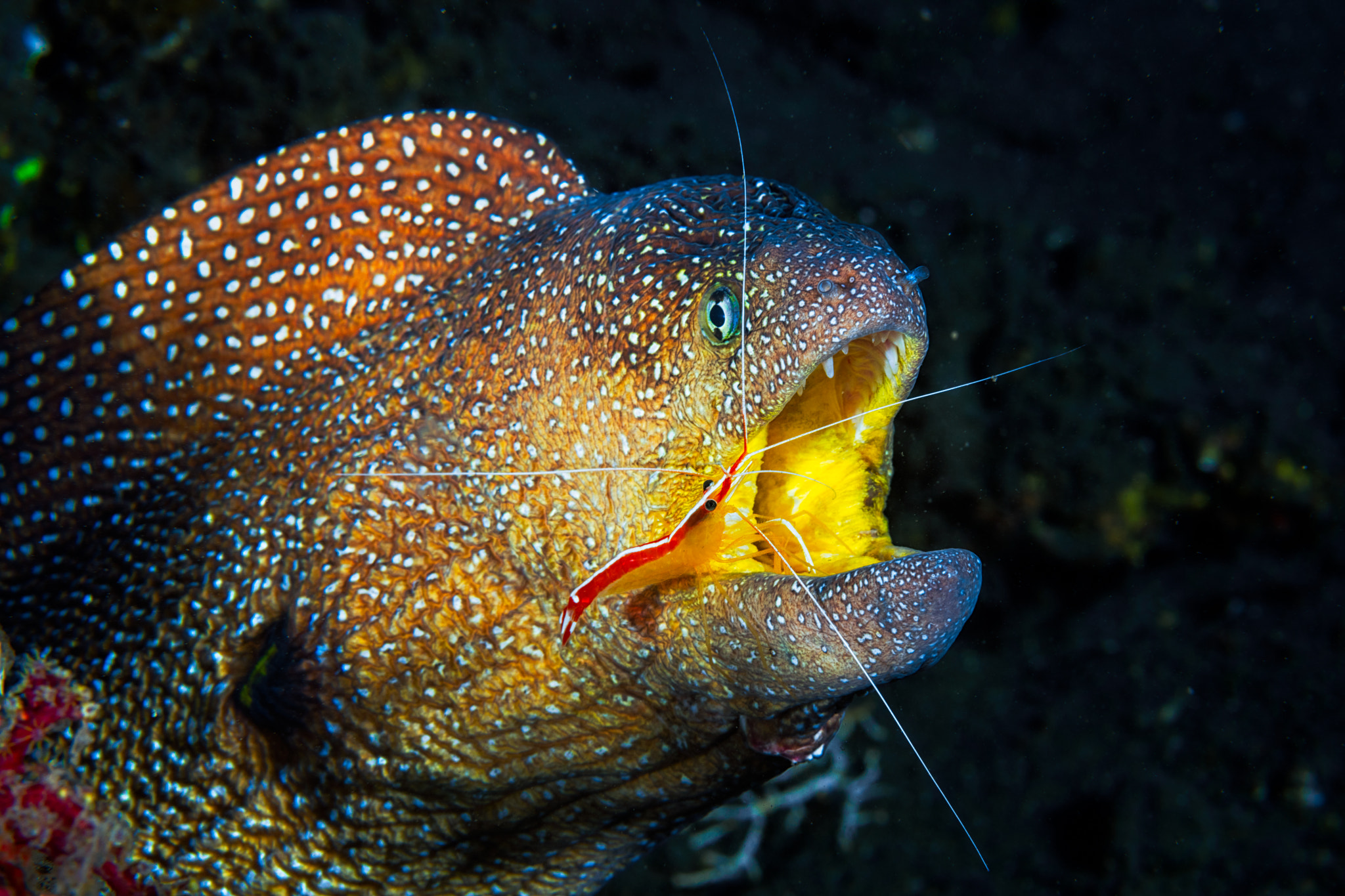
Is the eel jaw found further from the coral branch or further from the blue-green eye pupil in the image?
the coral branch

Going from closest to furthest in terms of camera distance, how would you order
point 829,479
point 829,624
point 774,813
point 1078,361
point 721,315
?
point 829,624 < point 721,315 < point 829,479 < point 1078,361 < point 774,813

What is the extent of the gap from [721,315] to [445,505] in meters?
0.88

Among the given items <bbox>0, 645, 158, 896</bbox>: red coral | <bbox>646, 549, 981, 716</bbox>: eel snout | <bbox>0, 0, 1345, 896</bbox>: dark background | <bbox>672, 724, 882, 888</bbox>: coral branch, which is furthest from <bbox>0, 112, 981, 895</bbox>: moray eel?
<bbox>672, 724, 882, 888</bbox>: coral branch

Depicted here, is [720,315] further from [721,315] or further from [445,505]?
[445,505]

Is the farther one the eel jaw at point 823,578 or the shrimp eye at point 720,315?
the shrimp eye at point 720,315

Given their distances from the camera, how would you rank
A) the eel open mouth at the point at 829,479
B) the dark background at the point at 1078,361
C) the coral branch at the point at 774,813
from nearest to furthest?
the eel open mouth at the point at 829,479
the dark background at the point at 1078,361
the coral branch at the point at 774,813

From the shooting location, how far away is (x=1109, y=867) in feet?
13.8

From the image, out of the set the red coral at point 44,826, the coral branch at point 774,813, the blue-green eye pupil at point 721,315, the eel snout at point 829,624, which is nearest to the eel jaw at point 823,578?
the eel snout at point 829,624

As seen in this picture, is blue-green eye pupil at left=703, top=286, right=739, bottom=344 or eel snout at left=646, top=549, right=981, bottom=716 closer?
eel snout at left=646, top=549, right=981, bottom=716

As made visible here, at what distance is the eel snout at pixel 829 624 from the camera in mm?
1253

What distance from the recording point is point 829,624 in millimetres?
1274

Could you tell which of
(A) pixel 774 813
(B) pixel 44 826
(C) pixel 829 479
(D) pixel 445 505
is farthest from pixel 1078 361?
(B) pixel 44 826

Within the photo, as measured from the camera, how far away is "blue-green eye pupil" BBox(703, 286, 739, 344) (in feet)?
4.51

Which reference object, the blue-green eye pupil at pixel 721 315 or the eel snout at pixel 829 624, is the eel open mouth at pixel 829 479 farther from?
the blue-green eye pupil at pixel 721 315
